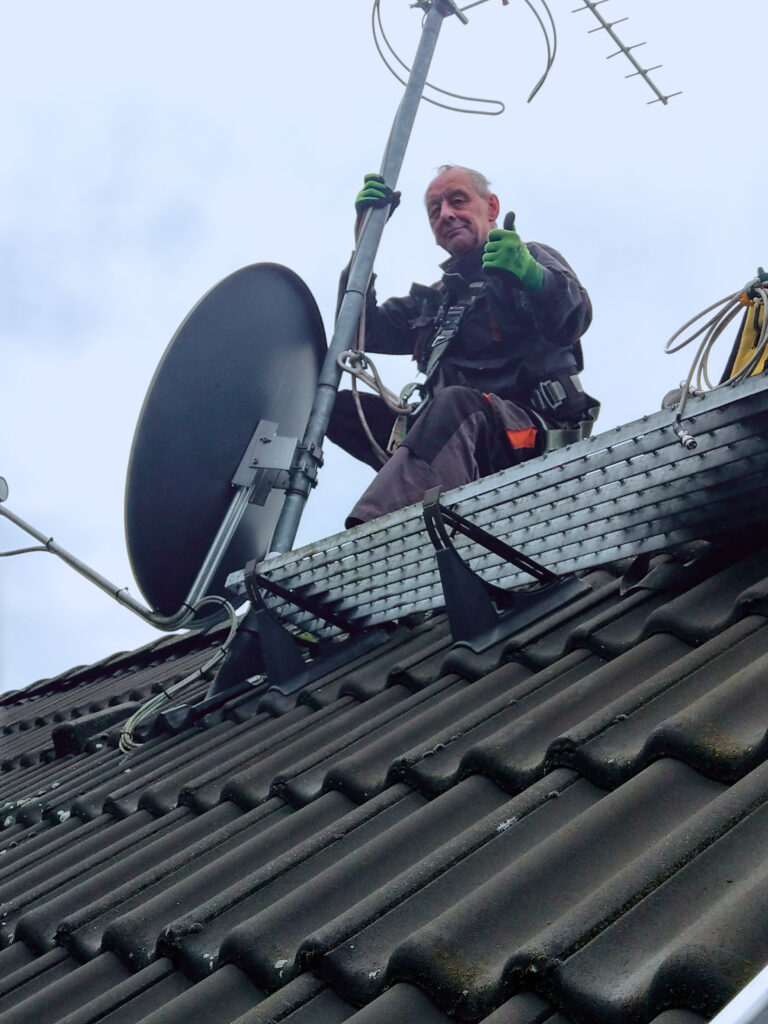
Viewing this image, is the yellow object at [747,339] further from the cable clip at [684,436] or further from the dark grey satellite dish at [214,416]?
the dark grey satellite dish at [214,416]

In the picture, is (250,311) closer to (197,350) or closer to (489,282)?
(197,350)

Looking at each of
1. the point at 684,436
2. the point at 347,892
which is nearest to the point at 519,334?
the point at 684,436

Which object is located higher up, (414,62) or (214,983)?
(414,62)

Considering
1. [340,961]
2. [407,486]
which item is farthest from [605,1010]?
[407,486]

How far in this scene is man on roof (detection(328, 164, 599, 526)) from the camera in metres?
3.93

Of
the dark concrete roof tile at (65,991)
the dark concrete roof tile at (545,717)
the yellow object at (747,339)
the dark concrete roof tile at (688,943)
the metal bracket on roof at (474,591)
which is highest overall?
the yellow object at (747,339)

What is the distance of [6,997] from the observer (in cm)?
233

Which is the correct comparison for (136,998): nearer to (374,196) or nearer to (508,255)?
(508,255)

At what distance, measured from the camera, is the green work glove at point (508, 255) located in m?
4.08

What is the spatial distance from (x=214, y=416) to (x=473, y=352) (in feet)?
3.21

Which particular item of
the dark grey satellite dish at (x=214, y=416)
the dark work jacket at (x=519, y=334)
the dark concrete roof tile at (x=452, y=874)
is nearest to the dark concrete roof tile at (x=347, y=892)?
the dark concrete roof tile at (x=452, y=874)

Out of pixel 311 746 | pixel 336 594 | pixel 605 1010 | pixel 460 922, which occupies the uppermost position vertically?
pixel 336 594

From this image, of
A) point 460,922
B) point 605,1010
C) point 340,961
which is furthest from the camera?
point 340,961

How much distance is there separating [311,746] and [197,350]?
1.62 meters
